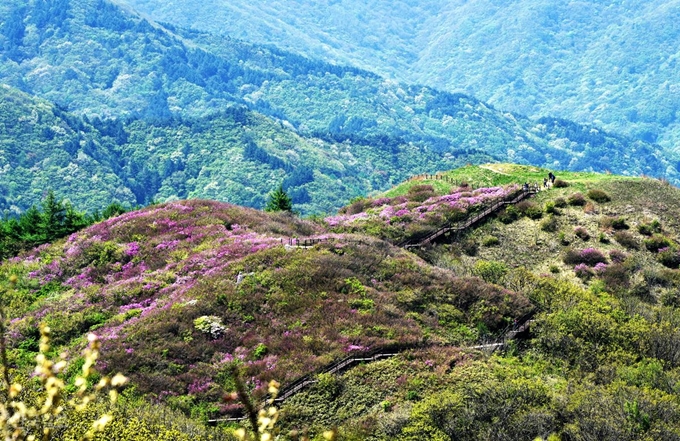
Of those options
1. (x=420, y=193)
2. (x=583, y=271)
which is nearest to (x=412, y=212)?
(x=420, y=193)

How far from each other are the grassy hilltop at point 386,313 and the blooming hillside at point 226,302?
0.15 meters

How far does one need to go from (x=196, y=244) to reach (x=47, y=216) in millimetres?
18733

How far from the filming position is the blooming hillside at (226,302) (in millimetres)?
43562

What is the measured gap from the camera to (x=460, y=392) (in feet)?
123

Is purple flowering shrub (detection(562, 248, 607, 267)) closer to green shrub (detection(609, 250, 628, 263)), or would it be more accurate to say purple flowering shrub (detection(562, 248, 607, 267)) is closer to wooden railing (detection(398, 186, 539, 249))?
green shrub (detection(609, 250, 628, 263))

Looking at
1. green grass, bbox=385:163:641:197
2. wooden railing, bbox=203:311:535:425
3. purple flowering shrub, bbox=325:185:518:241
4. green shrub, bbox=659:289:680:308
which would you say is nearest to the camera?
wooden railing, bbox=203:311:535:425

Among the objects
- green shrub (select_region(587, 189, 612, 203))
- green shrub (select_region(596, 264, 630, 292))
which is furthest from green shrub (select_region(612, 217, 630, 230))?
green shrub (select_region(596, 264, 630, 292))

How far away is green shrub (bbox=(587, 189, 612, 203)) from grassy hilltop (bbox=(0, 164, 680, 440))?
164mm

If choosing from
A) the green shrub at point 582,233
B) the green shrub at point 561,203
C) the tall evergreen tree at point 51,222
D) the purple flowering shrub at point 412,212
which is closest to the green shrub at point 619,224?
the green shrub at point 582,233

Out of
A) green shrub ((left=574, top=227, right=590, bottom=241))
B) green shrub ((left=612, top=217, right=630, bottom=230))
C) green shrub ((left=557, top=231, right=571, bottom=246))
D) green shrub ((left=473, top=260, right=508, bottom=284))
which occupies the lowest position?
green shrub ((left=473, top=260, right=508, bottom=284))

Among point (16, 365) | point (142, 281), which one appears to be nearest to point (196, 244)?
point (142, 281)

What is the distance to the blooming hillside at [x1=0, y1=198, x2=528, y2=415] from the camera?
43.6 m

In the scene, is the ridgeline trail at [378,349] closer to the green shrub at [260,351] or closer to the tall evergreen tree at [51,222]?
the green shrub at [260,351]

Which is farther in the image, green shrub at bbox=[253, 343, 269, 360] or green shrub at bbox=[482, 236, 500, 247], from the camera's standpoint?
green shrub at bbox=[482, 236, 500, 247]
